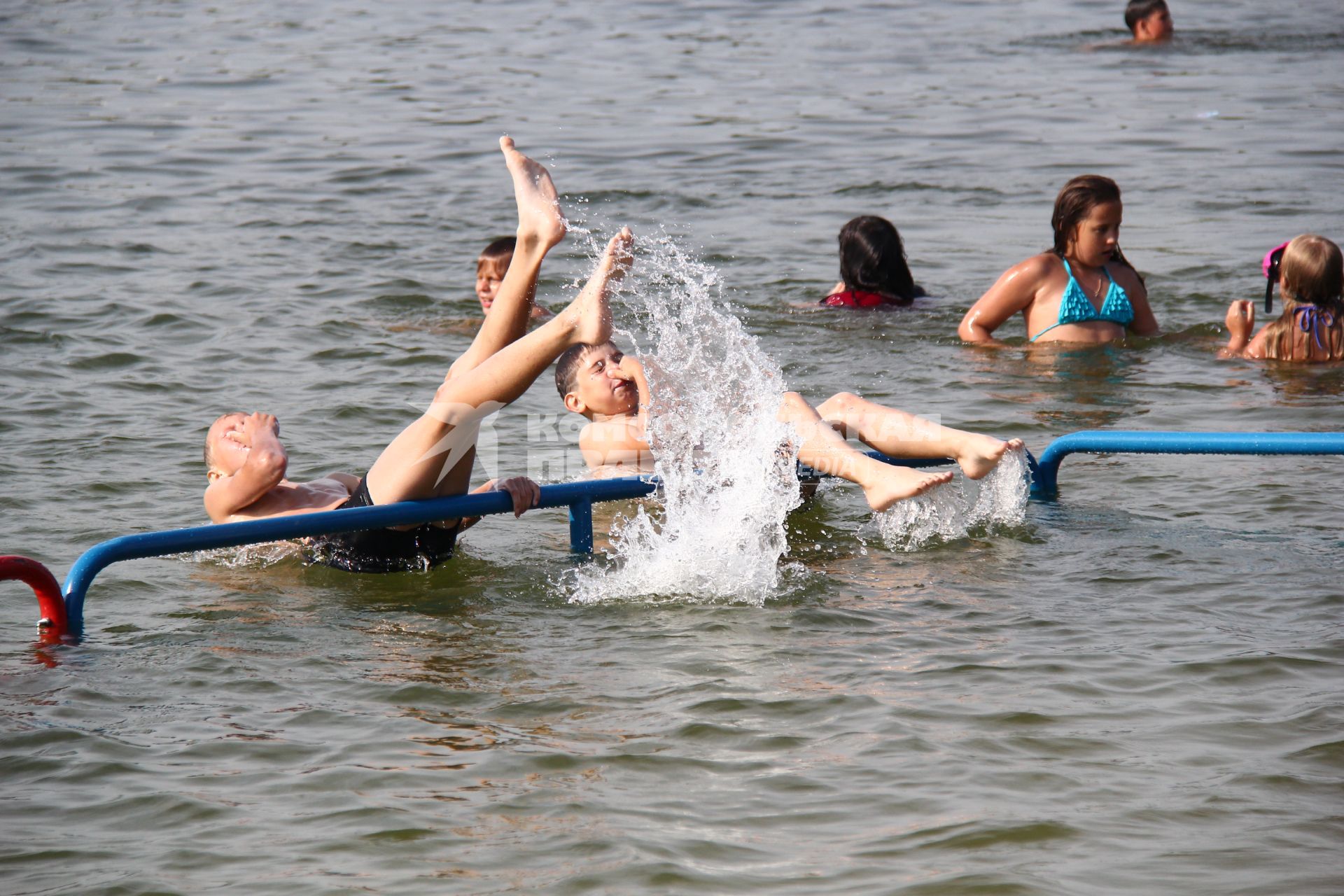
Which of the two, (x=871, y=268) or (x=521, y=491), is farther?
(x=871, y=268)

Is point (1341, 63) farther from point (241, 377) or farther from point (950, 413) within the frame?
point (241, 377)

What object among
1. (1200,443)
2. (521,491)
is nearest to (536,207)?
(521,491)

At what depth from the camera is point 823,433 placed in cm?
572

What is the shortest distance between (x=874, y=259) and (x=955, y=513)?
3.97 metres

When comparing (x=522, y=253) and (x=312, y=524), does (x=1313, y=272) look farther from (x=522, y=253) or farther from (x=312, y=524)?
(x=312, y=524)

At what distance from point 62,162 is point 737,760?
12.0 m

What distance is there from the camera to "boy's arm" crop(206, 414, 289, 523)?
5555mm

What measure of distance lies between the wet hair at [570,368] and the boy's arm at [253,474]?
132 cm

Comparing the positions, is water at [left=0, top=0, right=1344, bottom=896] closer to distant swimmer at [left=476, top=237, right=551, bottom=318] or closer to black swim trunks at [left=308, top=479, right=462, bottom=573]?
black swim trunks at [left=308, top=479, right=462, bottom=573]

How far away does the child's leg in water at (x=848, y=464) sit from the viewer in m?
5.31

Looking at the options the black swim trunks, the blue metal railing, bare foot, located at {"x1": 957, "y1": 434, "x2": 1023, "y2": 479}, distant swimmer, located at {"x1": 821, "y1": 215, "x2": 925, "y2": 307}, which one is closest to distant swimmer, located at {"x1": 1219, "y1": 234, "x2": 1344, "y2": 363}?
distant swimmer, located at {"x1": 821, "y1": 215, "x2": 925, "y2": 307}

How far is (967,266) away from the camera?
1069cm

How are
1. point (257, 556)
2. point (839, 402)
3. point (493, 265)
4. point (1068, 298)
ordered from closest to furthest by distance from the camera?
1. point (257, 556)
2. point (839, 402)
3. point (493, 265)
4. point (1068, 298)

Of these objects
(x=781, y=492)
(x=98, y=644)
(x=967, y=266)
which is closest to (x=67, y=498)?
(x=98, y=644)
